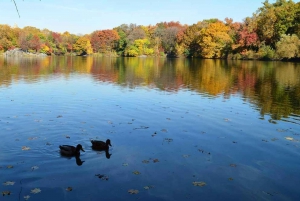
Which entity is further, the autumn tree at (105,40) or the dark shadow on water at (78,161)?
the autumn tree at (105,40)

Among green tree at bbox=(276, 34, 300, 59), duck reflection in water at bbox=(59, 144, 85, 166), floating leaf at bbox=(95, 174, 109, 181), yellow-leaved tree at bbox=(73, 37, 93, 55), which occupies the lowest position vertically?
floating leaf at bbox=(95, 174, 109, 181)

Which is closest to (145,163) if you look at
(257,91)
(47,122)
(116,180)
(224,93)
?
(116,180)

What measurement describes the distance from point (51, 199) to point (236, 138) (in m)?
7.49

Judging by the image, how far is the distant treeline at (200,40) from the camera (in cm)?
7050

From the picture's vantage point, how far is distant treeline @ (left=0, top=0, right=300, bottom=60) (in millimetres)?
70500

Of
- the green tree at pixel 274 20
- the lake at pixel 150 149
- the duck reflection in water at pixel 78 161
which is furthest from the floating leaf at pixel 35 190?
the green tree at pixel 274 20

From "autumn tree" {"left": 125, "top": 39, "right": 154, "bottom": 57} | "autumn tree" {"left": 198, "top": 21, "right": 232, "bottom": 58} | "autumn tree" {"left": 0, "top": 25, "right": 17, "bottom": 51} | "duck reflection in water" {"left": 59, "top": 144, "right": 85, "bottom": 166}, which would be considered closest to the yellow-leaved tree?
"autumn tree" {"left": 125, "top": 39, "right": 154, "bottom": 57}

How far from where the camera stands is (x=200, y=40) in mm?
94438

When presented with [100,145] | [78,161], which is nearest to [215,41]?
[100,145]

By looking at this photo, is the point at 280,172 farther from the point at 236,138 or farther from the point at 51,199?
the point at 51,199

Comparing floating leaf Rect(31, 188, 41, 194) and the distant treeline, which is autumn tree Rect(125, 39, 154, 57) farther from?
floating leaf Rect(31, 188, 41, 194)

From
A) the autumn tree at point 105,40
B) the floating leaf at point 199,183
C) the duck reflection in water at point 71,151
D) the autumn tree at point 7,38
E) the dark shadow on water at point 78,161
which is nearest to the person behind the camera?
the floating leaf at point 199,183

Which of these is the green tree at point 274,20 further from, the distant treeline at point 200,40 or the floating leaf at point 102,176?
the floating leaf at point 102,176

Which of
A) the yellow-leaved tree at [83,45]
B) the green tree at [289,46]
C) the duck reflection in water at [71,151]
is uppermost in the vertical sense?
the yellow-leaved tree at [83,45]
